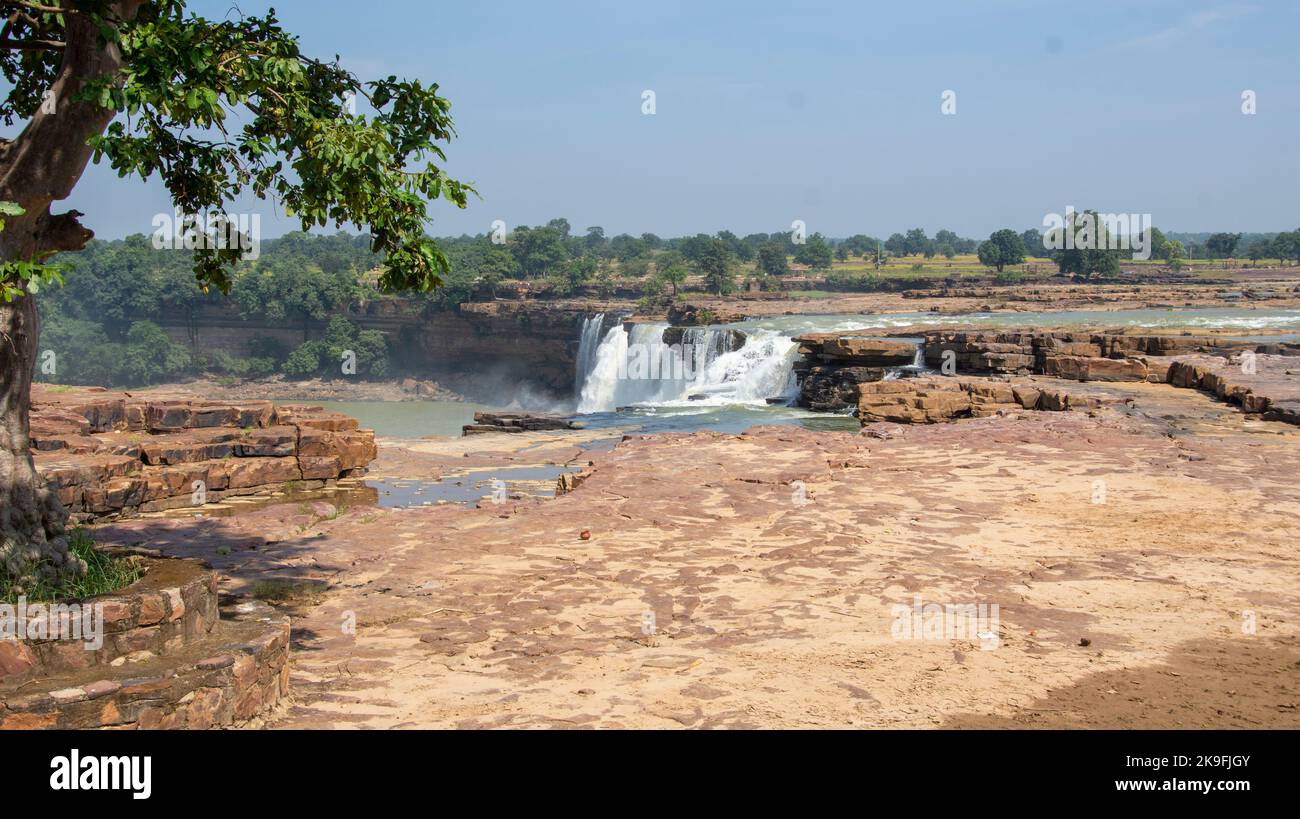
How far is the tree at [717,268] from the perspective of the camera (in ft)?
204

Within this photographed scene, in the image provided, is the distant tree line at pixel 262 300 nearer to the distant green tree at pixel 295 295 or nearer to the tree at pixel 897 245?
the distant green tree at pixel 295 295

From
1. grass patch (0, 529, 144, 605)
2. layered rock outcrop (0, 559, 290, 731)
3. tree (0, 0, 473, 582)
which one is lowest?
layered rock outcrop (0, 559, 290, 731)

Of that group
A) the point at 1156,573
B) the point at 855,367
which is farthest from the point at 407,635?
the point at 855,367

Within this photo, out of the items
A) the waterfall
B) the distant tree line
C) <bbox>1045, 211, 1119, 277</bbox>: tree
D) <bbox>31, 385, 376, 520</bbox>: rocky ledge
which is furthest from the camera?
<bbox>1045, 211, 1119, 277</bbox>: tree

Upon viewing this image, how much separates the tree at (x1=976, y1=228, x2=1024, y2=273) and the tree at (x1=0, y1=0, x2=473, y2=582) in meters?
72.2

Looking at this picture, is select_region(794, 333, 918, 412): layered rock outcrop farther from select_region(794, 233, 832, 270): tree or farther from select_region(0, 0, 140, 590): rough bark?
select_region(794, 233, 832, 270): tree

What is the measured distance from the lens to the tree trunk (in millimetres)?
6332

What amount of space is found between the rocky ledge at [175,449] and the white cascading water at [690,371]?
1836 centimetres

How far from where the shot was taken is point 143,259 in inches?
2359

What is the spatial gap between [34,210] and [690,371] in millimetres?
31554

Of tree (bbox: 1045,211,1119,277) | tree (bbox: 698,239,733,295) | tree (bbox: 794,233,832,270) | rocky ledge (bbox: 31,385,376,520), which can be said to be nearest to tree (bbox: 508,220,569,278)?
tree (bbox: 698,239,733,295)

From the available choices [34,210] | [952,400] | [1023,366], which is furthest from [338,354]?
[34,210]

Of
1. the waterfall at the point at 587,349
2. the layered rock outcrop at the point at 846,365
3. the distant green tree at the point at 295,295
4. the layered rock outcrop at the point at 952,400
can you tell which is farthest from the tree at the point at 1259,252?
the layered rock outcrop at the point at 952,400

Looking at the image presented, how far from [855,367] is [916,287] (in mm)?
33181
